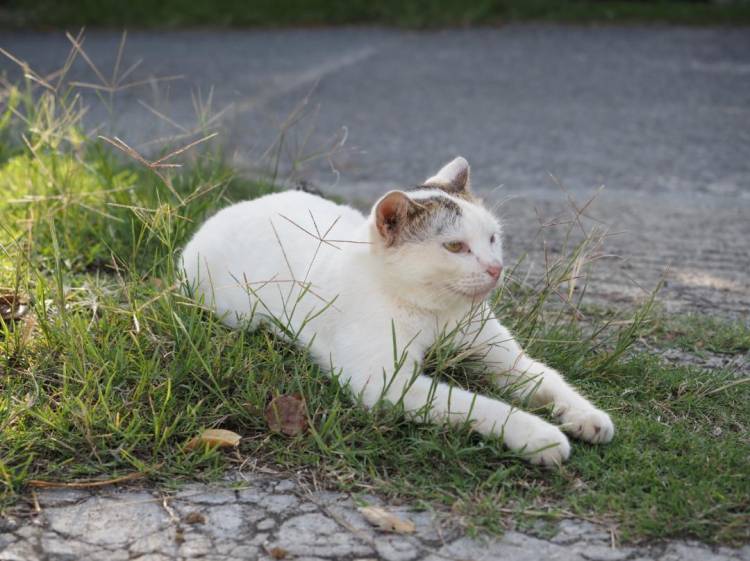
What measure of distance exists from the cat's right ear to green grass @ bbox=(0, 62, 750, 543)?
0.40 m

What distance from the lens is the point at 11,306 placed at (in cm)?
317

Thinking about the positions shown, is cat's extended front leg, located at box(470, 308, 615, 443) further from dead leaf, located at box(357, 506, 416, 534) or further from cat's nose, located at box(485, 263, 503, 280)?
dead leaf, located at box(357, 506, 416, 534)

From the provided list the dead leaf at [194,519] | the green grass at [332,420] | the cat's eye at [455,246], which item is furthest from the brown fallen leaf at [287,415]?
the cat's eye at [455,246]

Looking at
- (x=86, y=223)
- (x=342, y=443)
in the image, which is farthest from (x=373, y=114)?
(x=342, y=443)

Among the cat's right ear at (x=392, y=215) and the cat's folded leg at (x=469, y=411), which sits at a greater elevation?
the cat's right ear at (x=392, y=215)

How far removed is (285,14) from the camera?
32.6 ft

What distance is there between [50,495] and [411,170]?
11.9 feet

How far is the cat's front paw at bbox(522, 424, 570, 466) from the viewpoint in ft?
8.09

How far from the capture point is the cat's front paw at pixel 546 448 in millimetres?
2467

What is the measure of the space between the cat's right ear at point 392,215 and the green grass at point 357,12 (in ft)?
24.3

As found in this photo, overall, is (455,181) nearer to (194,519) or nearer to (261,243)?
(261,243)

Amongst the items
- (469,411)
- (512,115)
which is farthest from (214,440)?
(512,115)

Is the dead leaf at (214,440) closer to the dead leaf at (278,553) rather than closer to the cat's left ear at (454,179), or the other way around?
the dead leaf at (278,553)

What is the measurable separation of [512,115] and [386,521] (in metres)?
5.00
